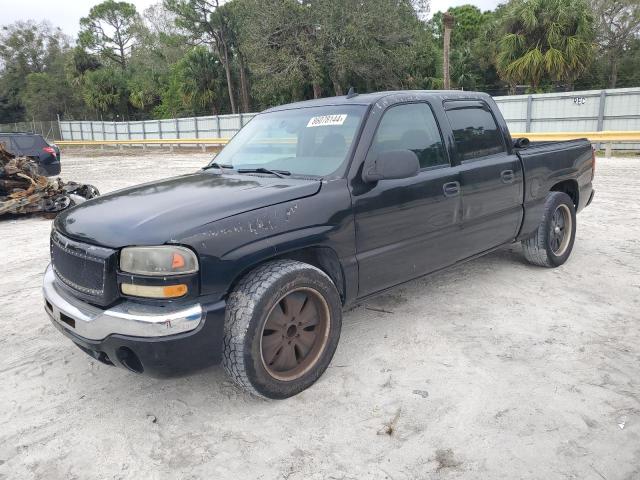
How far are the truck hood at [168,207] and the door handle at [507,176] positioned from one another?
6.47ft

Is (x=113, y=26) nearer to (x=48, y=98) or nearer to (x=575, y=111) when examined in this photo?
(x=48, y=98)

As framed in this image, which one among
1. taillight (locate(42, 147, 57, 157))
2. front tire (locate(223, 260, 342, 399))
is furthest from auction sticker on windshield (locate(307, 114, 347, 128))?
taillight (locate(42, 147, 57, 157))

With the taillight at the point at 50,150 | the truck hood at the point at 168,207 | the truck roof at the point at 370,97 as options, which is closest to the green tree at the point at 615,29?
the taillight at the point at 50,150

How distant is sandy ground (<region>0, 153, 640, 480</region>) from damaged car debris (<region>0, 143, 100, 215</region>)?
5599 mm

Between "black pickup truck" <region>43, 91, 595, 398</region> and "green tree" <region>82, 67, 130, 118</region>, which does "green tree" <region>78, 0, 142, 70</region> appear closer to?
"green tree" <region>82, 67, 130, 118</region>

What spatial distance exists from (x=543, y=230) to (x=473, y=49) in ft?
115

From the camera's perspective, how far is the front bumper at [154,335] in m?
2.64

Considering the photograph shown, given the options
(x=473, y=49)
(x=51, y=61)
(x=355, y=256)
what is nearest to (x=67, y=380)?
(x=355, y=256)

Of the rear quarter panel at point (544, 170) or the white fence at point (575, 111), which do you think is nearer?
the rear quarter panel at point (544, 170)

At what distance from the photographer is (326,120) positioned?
3.86 metres

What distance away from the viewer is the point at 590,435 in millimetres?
2676

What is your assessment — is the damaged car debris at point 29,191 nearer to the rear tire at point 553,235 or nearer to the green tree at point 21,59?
the rear tire at point 553,235

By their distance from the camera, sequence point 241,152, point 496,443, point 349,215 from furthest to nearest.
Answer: point 241,152, point 349,215, point 496,443

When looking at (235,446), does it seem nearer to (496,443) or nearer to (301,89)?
(496,443)
